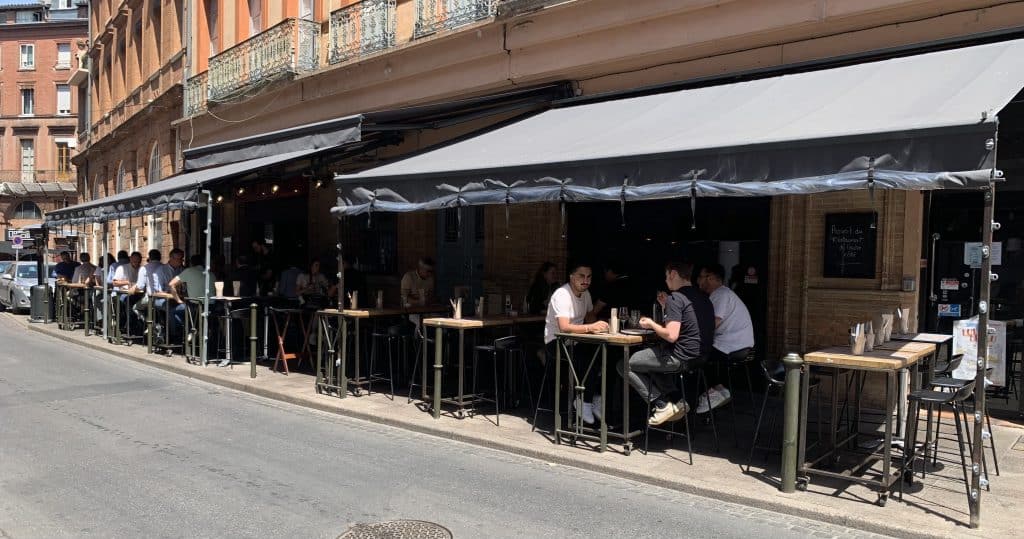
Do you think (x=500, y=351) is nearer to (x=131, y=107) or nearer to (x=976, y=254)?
(x=976, y=254)

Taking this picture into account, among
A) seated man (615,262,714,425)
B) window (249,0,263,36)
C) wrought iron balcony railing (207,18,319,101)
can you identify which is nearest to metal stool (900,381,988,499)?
seated man (615,262,714,425)

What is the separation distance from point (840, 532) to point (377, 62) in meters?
10.8

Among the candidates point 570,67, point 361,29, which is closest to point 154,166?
point 361,29

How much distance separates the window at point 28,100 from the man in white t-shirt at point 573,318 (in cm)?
5607

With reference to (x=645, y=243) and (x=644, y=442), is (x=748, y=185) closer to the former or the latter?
(x=644, y=442)

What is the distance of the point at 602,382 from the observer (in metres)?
6.71

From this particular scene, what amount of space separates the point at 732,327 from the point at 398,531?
3.77 meters

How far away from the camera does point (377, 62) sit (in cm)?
1334

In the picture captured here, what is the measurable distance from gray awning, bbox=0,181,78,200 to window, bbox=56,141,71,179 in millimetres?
1145

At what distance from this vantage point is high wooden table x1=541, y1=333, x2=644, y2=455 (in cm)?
670

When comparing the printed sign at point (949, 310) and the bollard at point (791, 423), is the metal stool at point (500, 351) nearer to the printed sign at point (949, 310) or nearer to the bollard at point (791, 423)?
the bollard at point (791, 423)

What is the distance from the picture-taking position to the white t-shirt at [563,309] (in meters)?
7.25

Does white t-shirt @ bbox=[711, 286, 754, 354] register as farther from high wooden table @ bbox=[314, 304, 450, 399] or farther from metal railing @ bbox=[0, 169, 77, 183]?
metal railing @ bbox=[0, 169, 77, 183]

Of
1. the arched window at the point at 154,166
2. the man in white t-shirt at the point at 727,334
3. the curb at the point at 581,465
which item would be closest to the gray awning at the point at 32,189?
the arched window at the point at 154,166
